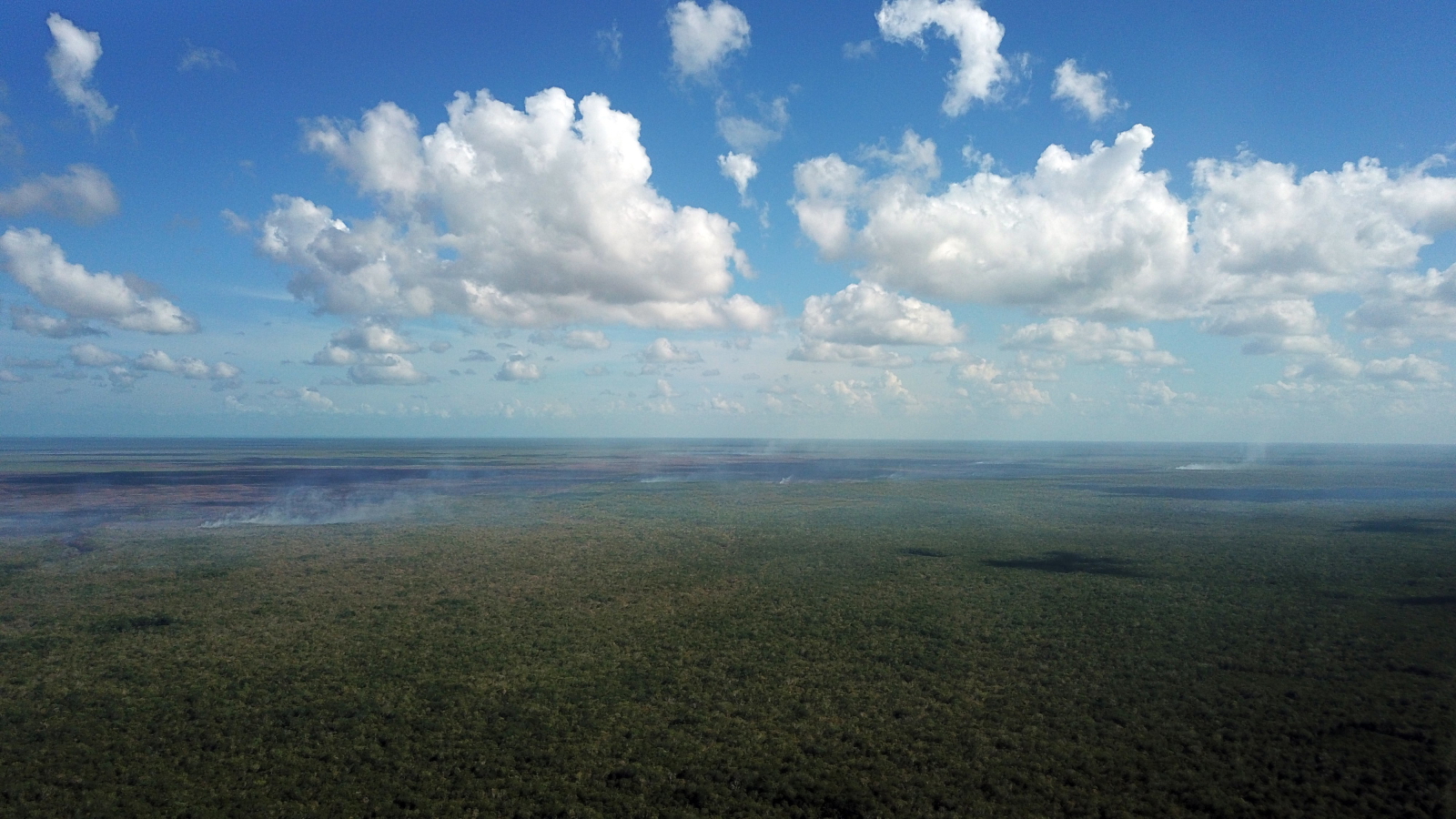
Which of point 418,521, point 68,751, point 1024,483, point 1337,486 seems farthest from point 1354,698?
point 1337,486

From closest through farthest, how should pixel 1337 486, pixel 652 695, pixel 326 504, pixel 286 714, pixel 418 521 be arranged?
pixel 286 714, pixel 652 695, pixel 418 521, pixel 326 504, pixel 1337 486

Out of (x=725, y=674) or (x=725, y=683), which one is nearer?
(x=725, y=683)

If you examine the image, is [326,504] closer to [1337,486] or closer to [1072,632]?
[1072,632]
